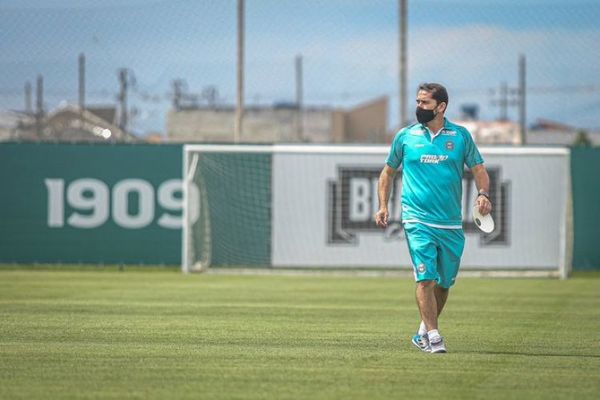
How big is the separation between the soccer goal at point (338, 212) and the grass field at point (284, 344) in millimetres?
4610

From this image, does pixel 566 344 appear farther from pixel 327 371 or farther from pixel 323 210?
pixel 323 210

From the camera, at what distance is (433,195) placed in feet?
38.6

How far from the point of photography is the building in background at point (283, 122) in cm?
6594

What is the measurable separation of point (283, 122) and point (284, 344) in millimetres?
61712

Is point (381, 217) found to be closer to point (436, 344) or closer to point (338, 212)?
point (436, 344)

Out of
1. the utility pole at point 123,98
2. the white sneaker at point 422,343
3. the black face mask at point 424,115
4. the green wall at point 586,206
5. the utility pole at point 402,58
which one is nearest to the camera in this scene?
the white sneaker at point 422,343

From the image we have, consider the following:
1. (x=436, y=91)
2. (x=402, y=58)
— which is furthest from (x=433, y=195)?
(x=402, y=58)

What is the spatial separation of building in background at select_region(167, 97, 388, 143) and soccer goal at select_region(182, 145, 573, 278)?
3515cm

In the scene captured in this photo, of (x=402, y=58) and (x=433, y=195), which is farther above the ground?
(x=402, y=58)

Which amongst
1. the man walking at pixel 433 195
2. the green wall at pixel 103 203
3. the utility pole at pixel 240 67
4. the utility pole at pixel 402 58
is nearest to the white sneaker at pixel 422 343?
the man walking at pixel 433 195

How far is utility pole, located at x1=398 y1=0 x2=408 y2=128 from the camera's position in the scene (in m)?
29.9

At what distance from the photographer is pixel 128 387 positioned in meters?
9.12

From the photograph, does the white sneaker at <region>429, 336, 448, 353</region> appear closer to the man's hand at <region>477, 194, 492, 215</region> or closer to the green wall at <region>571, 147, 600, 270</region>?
the man's hand at <region>477, 194, 492, 215</region>

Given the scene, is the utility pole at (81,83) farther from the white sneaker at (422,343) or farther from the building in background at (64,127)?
the white sneaker at (422,343)
